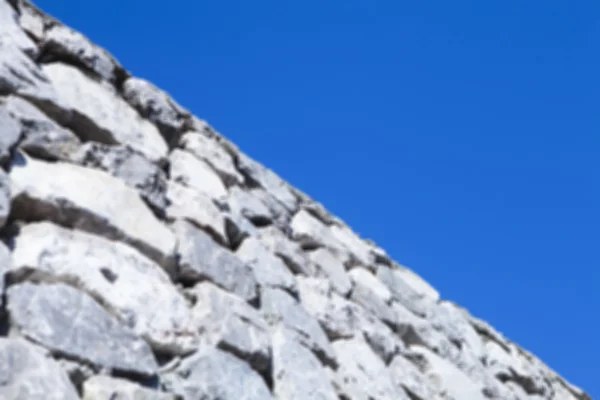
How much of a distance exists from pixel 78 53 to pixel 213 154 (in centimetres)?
62

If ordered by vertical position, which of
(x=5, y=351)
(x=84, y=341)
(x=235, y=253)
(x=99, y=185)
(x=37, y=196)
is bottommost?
(x=5, y=351)

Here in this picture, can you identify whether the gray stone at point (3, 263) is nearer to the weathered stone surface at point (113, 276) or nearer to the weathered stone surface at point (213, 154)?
the weathered stone surface at point (113, 276)

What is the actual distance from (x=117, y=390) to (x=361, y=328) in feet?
4.57

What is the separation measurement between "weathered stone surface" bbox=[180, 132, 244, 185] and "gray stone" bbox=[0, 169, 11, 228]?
1.06 metres

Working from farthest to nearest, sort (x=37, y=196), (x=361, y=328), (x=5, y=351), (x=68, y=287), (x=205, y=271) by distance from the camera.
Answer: (x=361, y=328)
(x=205, y=271)
(x=37, y=196)
(x=68, y=287)
(x=5, y=351)

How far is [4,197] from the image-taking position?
1.67 metres

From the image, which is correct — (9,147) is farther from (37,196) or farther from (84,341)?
(84,341)

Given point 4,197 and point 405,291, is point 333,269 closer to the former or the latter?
point 405,291

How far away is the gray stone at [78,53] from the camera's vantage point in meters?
2.37

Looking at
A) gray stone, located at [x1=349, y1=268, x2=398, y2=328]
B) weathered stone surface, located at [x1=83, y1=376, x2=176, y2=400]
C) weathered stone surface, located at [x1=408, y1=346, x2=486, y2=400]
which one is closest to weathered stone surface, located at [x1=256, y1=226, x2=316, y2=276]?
gray stone, located at [x1=349, y1=268, x2=398, y2=328]

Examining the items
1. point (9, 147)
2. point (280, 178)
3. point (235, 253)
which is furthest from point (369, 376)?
point (9, 147)

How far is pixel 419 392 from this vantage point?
2.82 m

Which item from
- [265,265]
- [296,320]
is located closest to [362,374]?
[296,320]

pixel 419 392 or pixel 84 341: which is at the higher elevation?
pixel 419 392
